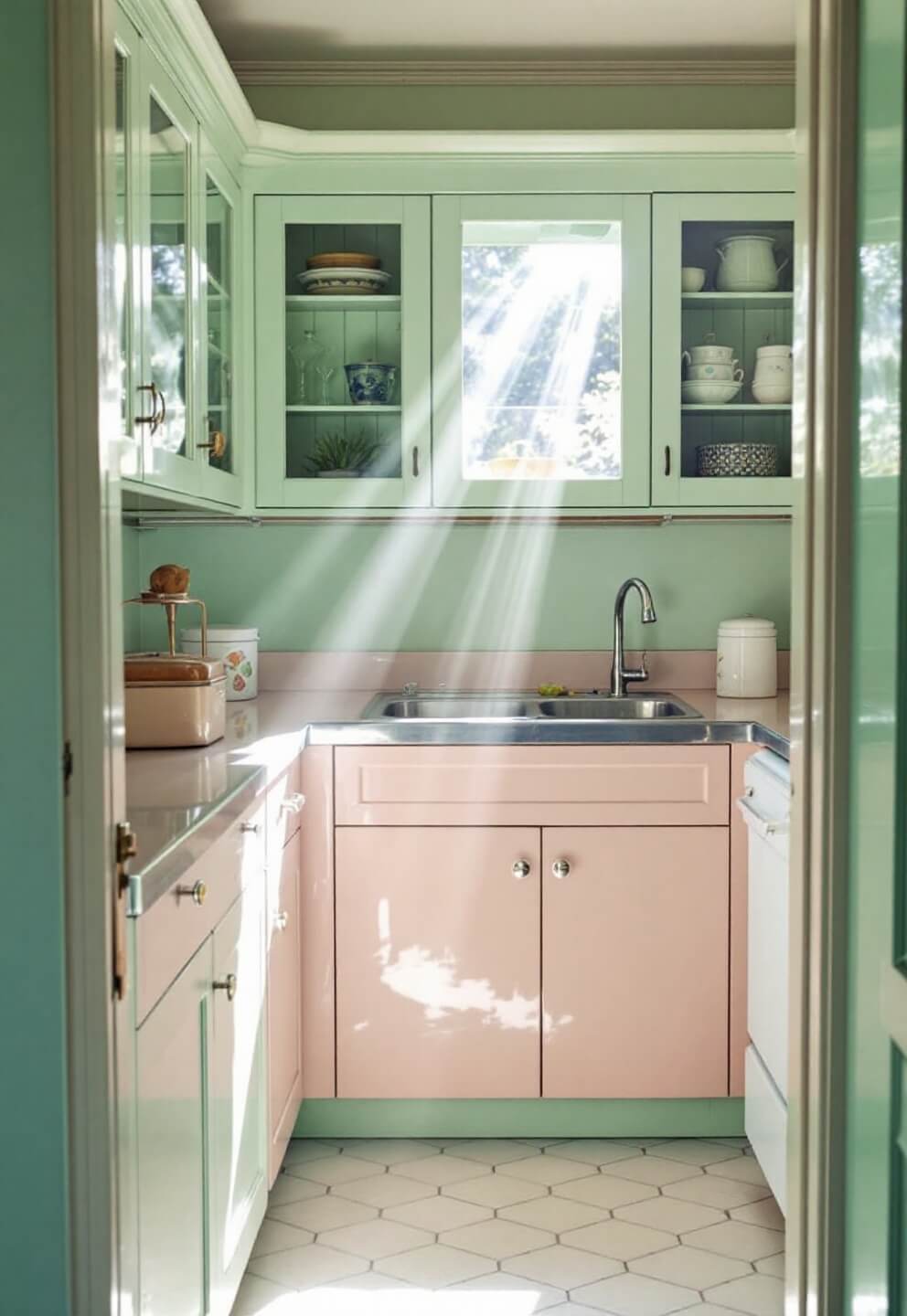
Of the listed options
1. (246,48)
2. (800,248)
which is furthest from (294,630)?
(800,248)

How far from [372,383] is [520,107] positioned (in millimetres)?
868

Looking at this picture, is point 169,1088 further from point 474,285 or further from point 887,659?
point 474,285

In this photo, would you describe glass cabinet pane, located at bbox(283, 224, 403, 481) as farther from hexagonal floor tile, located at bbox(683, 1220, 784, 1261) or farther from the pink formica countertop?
hexagonal floor tile, located at bbox(683, 1220, 784, 1261)

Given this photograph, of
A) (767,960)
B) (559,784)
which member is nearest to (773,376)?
(559,784)

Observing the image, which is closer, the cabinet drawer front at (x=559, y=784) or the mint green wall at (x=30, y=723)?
the mint green wall at (x=30, y=723)

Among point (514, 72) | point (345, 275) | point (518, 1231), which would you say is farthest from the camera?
point (514, 72)

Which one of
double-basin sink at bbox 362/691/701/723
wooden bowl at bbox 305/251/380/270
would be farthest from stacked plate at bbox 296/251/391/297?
double-basin sink at bbox 362/691/701/723

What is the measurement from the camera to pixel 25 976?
123cm

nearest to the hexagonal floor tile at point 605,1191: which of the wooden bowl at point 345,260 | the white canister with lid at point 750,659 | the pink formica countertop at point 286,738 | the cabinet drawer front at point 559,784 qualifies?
the cabinet drawer front at point 559,784

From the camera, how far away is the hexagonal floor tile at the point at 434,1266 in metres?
2.34

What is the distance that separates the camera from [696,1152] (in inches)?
114

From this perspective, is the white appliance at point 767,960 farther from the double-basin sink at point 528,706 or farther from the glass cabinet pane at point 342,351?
the glass cabinet pane at point 342,351

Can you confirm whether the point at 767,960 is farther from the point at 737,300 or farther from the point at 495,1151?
the point at 737,300

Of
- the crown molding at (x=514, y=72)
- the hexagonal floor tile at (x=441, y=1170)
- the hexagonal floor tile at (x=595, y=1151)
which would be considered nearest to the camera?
the hexagonal floor tile at (x=441, y=1170)
